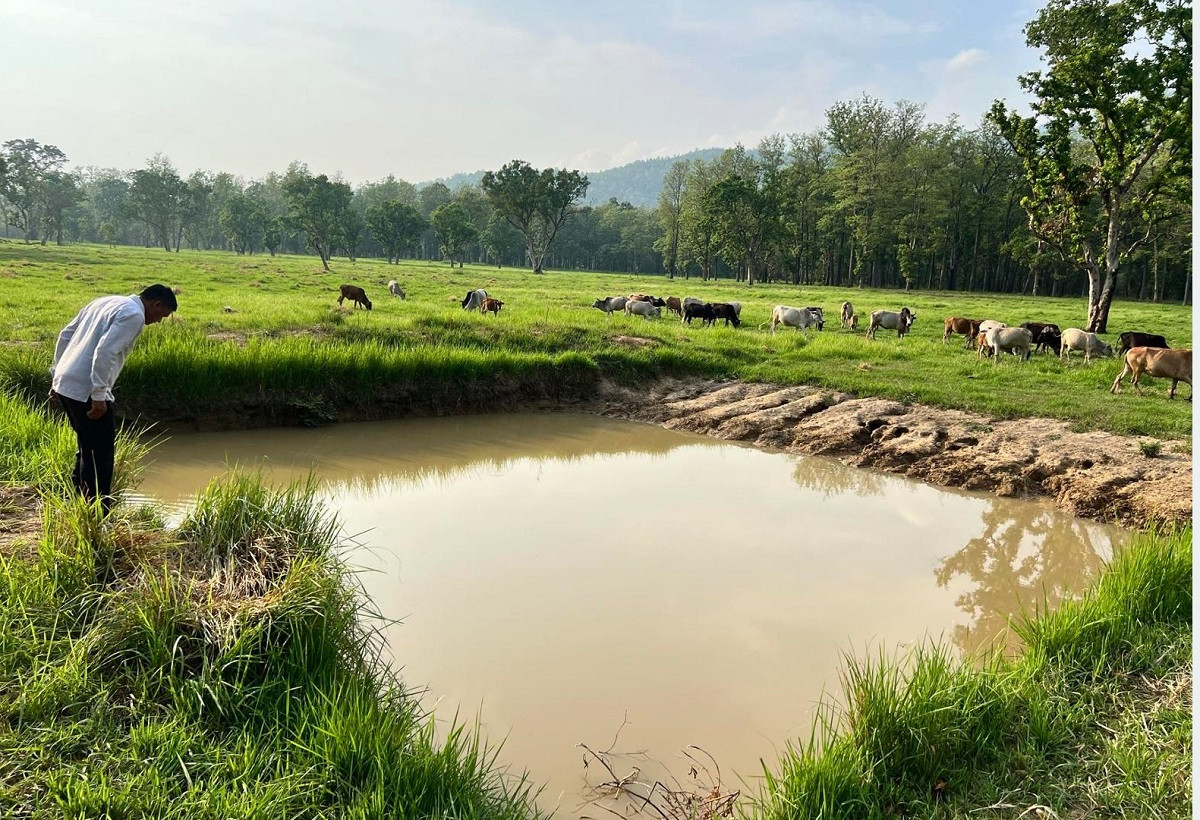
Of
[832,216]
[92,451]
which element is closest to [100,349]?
[92,451]

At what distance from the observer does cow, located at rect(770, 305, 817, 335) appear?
20953 mm

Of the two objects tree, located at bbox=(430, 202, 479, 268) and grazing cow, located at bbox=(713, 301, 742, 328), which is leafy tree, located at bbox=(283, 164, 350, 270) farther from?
grazing cow, located at bbox=(713, 301, 742, 328)

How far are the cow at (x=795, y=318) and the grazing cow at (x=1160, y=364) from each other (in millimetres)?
8837

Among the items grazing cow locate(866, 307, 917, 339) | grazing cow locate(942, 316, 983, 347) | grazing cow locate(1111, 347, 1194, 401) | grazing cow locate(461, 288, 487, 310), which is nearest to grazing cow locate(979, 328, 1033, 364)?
grazing cow locate(942, 316, 983, 347)

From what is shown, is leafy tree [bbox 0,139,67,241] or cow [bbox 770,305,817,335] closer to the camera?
cow [bbox 770,305,817,335]

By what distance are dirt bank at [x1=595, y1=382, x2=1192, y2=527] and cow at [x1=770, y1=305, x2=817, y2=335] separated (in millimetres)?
8419

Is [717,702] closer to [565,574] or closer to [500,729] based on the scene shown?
[500,729]

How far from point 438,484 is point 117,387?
4768mm

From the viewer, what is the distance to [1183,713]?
11.4 feet

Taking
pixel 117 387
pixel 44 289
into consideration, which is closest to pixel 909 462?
pixel 117 387

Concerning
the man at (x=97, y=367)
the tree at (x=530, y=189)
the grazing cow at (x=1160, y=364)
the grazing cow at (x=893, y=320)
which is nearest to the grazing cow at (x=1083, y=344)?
the grazing cow at (x=1160, y=364)

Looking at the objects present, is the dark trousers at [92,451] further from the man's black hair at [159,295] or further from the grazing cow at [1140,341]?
the grazing cow at [1140,341]

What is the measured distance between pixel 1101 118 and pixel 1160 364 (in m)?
12.1

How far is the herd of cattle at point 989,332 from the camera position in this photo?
12414 mm
